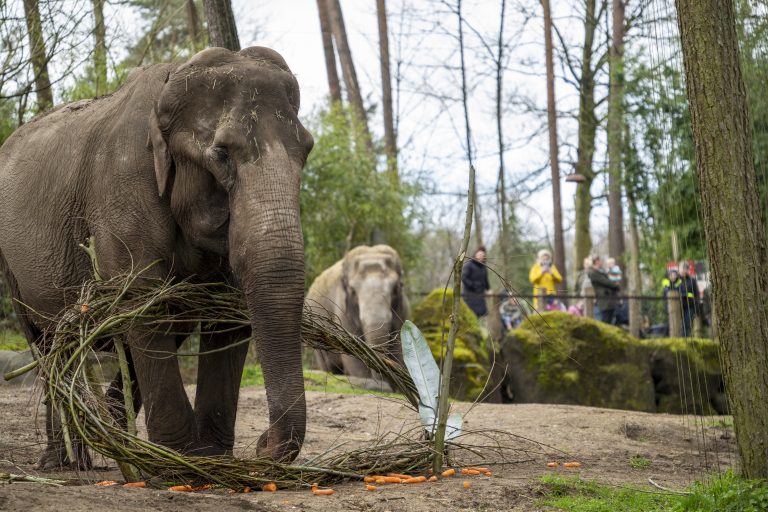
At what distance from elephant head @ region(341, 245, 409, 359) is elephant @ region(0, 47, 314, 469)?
6.88 metres

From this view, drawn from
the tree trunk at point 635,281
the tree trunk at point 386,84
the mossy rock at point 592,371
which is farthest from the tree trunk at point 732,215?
the tree trunk at point 386,84

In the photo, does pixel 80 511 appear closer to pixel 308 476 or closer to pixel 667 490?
pixel 308 476

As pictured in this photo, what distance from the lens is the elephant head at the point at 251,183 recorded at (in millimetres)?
6547

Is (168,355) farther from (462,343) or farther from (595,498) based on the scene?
(462,343)

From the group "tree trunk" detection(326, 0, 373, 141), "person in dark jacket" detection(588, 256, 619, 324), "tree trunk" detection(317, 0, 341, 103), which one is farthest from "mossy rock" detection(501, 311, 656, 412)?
"tree trunk" detection(317, 0, 341, 103)

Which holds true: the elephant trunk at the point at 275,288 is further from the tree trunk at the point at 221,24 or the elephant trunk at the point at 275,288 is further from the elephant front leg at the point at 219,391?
the tree trunk at the point at 221,24

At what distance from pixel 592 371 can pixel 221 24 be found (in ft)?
28.5

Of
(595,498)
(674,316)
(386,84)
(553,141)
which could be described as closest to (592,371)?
(674,316)

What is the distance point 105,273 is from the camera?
7242mm

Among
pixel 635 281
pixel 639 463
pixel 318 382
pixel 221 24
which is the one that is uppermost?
pixel 221 24

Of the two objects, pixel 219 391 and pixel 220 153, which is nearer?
pixel 220 153

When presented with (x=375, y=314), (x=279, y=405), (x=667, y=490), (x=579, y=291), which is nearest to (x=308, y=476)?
(x=279, y=405)

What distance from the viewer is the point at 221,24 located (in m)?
11.2

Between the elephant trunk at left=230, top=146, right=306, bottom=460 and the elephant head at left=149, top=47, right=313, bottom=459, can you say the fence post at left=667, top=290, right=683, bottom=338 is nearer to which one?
the elephant head at left=149, top=47, right=313, bottom=459
